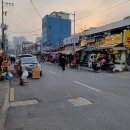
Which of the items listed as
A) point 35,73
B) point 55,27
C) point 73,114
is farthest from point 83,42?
point 55,27

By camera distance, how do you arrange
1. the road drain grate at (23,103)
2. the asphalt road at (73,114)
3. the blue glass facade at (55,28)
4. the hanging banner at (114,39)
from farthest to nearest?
the blue glass facade at (55,28) < the hanging banner at (114,39) < the road drain grate at (23,103) < the asphalt road at (73,114)

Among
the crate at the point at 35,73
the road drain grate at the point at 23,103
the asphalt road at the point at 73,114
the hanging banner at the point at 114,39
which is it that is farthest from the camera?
the hanging banner at the point at 114,39

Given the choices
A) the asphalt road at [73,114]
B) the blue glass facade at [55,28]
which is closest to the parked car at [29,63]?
the asphalt road at [73,114]

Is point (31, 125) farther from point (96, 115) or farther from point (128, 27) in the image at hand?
point (128, 27)

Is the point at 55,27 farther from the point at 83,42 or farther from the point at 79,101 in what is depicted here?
the point at 79,101

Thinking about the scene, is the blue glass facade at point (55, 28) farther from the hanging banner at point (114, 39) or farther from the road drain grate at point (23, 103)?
the road drain grate at point (23, 103)

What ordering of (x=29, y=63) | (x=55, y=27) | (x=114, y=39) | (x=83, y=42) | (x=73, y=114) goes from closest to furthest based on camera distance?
(x=73, y=114)
(x=29, y=63)
(x=114, y=39)
(x=83, y=42)
(x=55, y=27)

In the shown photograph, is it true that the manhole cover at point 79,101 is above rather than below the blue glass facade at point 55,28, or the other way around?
below

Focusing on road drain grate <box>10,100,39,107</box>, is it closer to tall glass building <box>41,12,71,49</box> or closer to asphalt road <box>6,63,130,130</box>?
asphalt road <box>6,63,130,130</box>

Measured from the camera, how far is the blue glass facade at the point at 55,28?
96963 mm

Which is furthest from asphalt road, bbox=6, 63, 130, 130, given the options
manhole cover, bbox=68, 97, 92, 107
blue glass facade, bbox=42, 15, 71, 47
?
blue glass facade, bbox=42, 15, 71, 47

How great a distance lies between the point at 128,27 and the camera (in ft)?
124

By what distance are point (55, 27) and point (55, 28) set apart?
0.31 meters

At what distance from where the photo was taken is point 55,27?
98.8 meters
